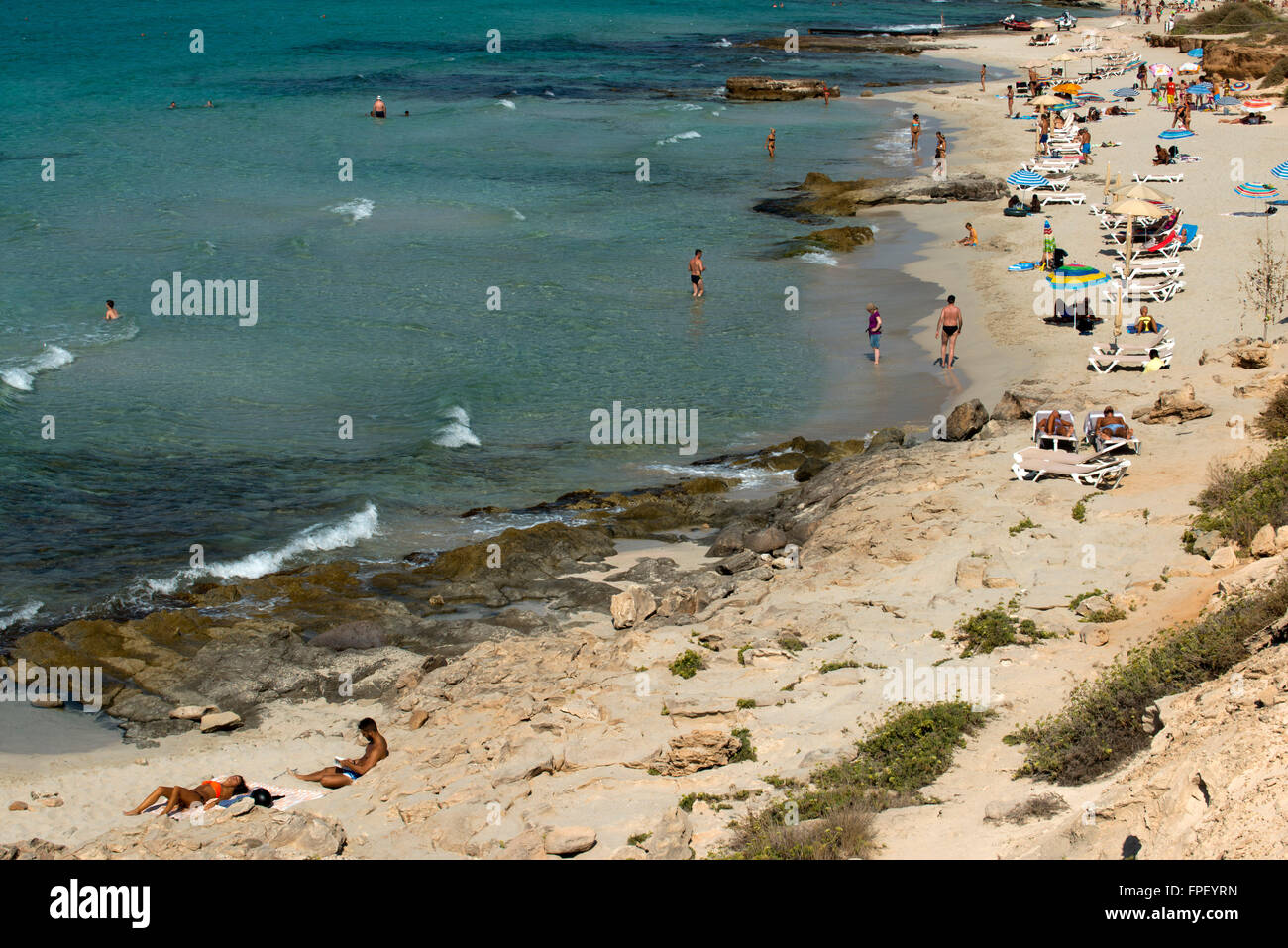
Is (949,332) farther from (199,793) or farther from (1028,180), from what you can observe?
(199,793)

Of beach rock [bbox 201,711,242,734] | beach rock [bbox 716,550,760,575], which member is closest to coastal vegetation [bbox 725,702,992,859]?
beach rock [bbox 716,550,760,575]

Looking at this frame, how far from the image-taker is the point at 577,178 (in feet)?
145

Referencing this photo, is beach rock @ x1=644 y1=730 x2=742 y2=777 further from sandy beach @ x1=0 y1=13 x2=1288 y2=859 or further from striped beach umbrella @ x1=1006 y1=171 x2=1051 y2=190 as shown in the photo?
striped beach umbrella @ x1=1006 y1=171 x2=1051 y2=190

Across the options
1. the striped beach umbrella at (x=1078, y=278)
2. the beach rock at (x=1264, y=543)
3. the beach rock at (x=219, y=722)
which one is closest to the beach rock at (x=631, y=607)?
the beach rock at (x=219, y=722)

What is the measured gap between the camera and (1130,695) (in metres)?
8.34

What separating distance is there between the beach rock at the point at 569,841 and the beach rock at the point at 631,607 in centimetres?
530

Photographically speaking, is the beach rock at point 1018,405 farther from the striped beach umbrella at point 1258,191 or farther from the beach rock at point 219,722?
the striped beach umbrella at point 1258,191

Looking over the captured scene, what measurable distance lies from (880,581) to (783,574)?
1.35 metres

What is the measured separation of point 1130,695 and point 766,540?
7454mm

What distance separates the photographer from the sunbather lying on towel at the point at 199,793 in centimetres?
1039

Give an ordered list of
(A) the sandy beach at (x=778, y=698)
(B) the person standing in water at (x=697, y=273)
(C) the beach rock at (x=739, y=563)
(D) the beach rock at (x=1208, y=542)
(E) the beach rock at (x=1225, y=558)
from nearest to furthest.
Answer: (A) the sandy beach at (x=778, y=698), (E) the beach rock at (x=1225, y=558), (D) the beach rock at (x=1208, y=542), (C) the beach rock at (x=739, y=563), (B) the person standing in water at (x=697, y=273)

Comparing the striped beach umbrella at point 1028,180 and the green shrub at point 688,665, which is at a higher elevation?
the striped beach umbrella at point 1028,180

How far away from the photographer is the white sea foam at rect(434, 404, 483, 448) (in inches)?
842

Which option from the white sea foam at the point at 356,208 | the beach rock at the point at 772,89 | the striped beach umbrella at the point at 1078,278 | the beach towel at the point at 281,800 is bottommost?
the beach towel at the point at 281,800
